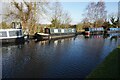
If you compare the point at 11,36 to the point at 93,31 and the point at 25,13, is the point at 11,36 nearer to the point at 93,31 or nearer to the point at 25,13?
the point at 25,13

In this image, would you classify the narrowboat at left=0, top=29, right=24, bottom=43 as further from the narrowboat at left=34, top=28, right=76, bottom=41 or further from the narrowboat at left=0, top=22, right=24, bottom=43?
the narrowboat at left=34, top=28, right=76, bottom=41

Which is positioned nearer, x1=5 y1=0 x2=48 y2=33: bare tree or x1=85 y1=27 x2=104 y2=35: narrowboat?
x1=5 y1=0 x2=48 y2=33: bare tree

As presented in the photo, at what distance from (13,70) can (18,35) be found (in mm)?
18303

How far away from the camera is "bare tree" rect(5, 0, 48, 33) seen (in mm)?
41375

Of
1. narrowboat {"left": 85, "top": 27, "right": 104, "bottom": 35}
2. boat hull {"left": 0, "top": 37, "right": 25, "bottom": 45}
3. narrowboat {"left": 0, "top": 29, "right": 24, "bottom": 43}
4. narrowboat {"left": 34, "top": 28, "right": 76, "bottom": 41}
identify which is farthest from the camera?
narrowboat {"left": 85, "top": 27, "right": 104, "bottom": 35}

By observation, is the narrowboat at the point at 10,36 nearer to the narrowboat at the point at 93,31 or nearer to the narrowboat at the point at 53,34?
the narrowboat at the point at 53,34

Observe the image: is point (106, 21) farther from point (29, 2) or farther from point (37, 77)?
point (37, 77)

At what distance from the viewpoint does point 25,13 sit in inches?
1652

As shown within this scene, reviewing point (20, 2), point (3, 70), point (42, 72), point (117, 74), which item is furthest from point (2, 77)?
point (20, 2)

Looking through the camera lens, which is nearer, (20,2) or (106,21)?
(20,2)

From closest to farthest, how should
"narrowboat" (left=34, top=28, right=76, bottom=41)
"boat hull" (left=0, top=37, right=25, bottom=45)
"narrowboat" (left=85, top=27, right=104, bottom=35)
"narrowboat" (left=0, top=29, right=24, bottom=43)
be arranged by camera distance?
"boat hull" (left=0, top=37, right=25, bottom=45) → "narrowboat" (left=0, top=29, right=24, bottom=43) → "narrowboat" (left=34, top=28, right=76, bottom=41) → "narrowboat" (left=85, top=27, right=104, bottom=35)

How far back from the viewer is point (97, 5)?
217 ft

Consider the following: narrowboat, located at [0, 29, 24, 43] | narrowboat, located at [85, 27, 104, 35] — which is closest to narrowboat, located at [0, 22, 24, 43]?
narrowboat, located at [0, 29, 24, 43]

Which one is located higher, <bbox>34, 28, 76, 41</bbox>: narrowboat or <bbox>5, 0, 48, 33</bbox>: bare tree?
<bbox>5, 0, 48, 33</bbox>: bare tree
